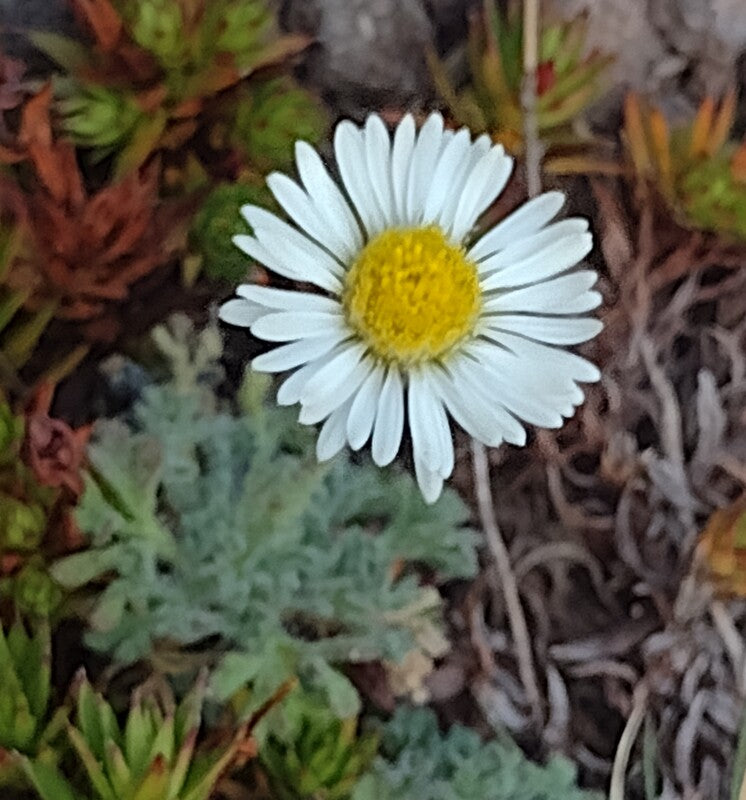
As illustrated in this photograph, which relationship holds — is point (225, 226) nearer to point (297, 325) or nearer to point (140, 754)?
point (297, 325)

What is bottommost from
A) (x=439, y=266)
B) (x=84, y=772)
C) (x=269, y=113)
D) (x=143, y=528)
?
(x=84, y=772)

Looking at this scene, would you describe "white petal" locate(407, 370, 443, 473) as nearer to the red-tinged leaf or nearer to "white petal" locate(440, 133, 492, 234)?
"white petal" locate(440, 133, 492, 234)

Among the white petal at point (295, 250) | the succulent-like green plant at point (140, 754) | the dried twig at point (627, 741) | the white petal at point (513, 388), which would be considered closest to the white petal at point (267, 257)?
the white petal at point (295, 250)

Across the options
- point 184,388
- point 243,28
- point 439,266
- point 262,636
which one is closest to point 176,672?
point 262,636

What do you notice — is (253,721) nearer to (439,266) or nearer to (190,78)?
(439,266)

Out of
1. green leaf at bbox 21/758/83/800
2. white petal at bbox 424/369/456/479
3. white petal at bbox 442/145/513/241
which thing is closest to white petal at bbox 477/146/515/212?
white petal at bbox 442/145/513/241

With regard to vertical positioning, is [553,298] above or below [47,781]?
above

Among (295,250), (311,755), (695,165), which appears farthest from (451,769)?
(695,165)
